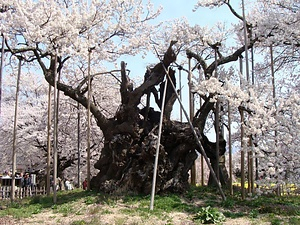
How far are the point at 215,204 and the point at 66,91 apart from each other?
7.16 metres

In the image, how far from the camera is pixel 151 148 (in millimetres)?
12273

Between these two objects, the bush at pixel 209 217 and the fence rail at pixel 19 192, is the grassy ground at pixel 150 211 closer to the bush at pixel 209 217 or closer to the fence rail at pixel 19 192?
the bush at pixel 209 217

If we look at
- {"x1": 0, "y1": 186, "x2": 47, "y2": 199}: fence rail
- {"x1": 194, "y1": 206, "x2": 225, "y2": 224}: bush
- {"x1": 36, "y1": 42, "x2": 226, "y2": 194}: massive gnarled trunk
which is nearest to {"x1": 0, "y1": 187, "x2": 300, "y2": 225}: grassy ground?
{"x1": 194, "y1": 206, "x2": 225, "y2": 224}: bush

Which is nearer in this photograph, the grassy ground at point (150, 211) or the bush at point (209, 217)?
the bush at point (209, 217)

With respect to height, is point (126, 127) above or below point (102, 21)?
below

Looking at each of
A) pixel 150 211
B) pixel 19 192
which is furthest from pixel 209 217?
pixel 19 192

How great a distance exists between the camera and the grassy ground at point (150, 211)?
9172 millimetres

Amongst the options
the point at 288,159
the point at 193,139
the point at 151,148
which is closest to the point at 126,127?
the point at 151,148

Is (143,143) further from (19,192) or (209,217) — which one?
(19,192)

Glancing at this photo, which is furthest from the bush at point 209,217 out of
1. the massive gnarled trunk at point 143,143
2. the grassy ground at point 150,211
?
the massive gnarled trunk at point 143,143

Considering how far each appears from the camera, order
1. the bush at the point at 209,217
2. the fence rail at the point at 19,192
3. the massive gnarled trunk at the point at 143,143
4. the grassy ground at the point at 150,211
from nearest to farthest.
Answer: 1. the bush at the point at 209,217
2. the grassy ground at the point at 150,211
3. the massive gnarled trunk at the point at 143,143
4. the fence rail at the point at 19,192

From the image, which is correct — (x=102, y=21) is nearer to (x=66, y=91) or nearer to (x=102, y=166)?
(x=66, y=91)

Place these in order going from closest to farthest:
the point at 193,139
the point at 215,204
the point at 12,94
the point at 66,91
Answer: the point at 215,204, the point at 193,139, the point at 66,91, the point at 12,94

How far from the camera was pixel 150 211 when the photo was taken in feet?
32.8
